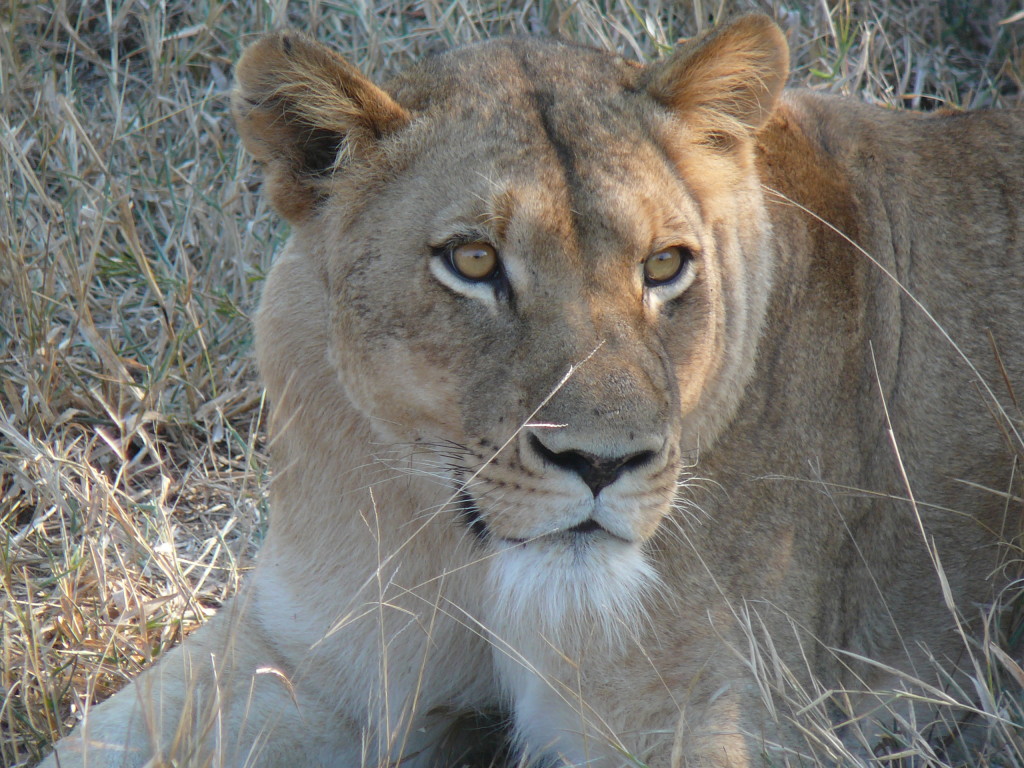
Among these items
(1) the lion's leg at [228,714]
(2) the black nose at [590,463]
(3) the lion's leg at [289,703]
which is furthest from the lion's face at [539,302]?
(1) the lion's leg at [228,714]

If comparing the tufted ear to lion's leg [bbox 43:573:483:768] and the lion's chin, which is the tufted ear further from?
lion's leg [bbox 43:573:483:768]

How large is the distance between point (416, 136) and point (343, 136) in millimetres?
141

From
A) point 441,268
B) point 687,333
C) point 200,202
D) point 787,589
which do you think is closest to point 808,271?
point 687,333

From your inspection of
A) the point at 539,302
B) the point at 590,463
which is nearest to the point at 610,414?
the point at 590,463

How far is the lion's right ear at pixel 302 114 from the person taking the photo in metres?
2.52

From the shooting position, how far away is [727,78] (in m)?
2.73

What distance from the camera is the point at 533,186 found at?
2408mm

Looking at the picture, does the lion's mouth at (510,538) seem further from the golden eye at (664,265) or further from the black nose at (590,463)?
the golden eye at (664,265)

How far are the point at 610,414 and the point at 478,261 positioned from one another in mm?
405

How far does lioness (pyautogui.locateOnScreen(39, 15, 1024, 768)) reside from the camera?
2.39 m

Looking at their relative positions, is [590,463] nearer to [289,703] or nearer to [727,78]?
[727,78]

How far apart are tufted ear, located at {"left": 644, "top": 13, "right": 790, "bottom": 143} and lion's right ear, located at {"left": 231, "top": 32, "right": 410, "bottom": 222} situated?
0.55 meters

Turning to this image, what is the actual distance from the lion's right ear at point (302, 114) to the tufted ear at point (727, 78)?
545 millimetres

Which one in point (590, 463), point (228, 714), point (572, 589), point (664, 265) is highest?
point (664, 265)
